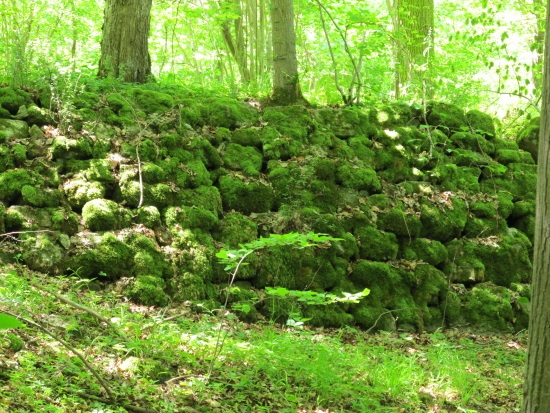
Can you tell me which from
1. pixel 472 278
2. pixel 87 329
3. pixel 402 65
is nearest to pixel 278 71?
pixel 402 65

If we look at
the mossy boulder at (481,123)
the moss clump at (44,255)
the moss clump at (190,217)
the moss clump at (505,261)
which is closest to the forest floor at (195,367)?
the moss clump at (44,255)

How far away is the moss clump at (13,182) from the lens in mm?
5121

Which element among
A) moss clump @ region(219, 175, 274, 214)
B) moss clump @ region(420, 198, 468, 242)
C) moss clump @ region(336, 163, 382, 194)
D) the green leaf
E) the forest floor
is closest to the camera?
the green leaf

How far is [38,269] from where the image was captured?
4.77 metres

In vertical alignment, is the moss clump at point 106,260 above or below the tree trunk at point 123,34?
below

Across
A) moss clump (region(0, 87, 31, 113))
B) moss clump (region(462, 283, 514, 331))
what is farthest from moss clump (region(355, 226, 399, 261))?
moss clump (region(0, 87, 31, 113))

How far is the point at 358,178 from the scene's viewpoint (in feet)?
22.6

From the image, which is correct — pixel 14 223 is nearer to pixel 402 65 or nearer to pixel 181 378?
pixel 181 378

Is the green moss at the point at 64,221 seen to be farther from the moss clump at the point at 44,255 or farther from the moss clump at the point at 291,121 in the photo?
the moss clump at the point at 291,121

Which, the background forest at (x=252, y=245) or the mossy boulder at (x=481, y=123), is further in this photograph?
the mossy boulder at (x=481, y=123)

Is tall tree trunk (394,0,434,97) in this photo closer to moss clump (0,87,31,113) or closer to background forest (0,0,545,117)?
background forest (0,0,545,117)

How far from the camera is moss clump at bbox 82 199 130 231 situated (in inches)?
207

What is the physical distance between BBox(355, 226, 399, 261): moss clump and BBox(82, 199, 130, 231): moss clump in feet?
8.76

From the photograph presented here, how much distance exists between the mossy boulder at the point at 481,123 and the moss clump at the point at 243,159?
370 centimetres
